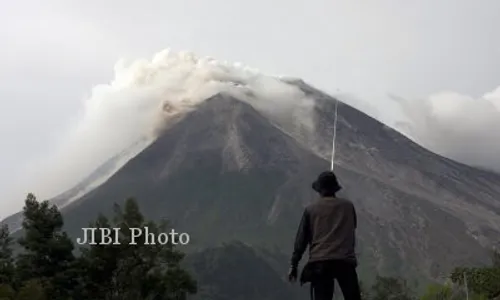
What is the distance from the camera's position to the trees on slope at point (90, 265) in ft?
105

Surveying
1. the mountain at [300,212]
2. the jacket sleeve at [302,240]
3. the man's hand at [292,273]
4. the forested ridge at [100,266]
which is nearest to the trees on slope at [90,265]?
the forested ridge at [100,266]

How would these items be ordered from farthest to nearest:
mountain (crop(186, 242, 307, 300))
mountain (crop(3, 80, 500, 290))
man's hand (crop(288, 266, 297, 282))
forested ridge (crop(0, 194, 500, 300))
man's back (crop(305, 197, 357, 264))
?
mountain (crop(3, 80, 500, 290)), mountain (crop(186, 242, 307, 300)), forested ridge (crop(0, 194, 500, 300)), man's hand (crop(288, 266, 297, 282)), man's back (crop(305, 197, 357, 264))

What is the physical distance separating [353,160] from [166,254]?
16575 cm

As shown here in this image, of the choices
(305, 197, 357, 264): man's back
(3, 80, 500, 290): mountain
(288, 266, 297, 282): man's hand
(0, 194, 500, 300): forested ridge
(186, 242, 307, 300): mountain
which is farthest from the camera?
(3, 80, 500, 290): mountain

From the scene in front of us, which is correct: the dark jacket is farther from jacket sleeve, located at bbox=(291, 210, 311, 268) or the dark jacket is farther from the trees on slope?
the trees on slope

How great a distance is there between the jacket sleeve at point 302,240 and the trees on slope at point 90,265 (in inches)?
1007

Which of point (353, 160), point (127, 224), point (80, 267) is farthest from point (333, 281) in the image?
point (353, 160)

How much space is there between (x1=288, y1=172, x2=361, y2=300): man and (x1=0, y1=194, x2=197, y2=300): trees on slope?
84.0 feet

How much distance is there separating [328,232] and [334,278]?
1.29 ft

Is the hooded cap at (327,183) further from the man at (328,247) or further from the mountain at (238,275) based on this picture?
the mountain at (238,275)

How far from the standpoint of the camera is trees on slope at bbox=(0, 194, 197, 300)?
105 ft

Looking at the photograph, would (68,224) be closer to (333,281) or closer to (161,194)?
(161,194)

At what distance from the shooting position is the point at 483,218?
189750 millimetres

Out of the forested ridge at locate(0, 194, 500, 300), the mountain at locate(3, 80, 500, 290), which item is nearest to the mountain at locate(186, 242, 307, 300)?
the mountain at locate(3, 80, 500, 290)
